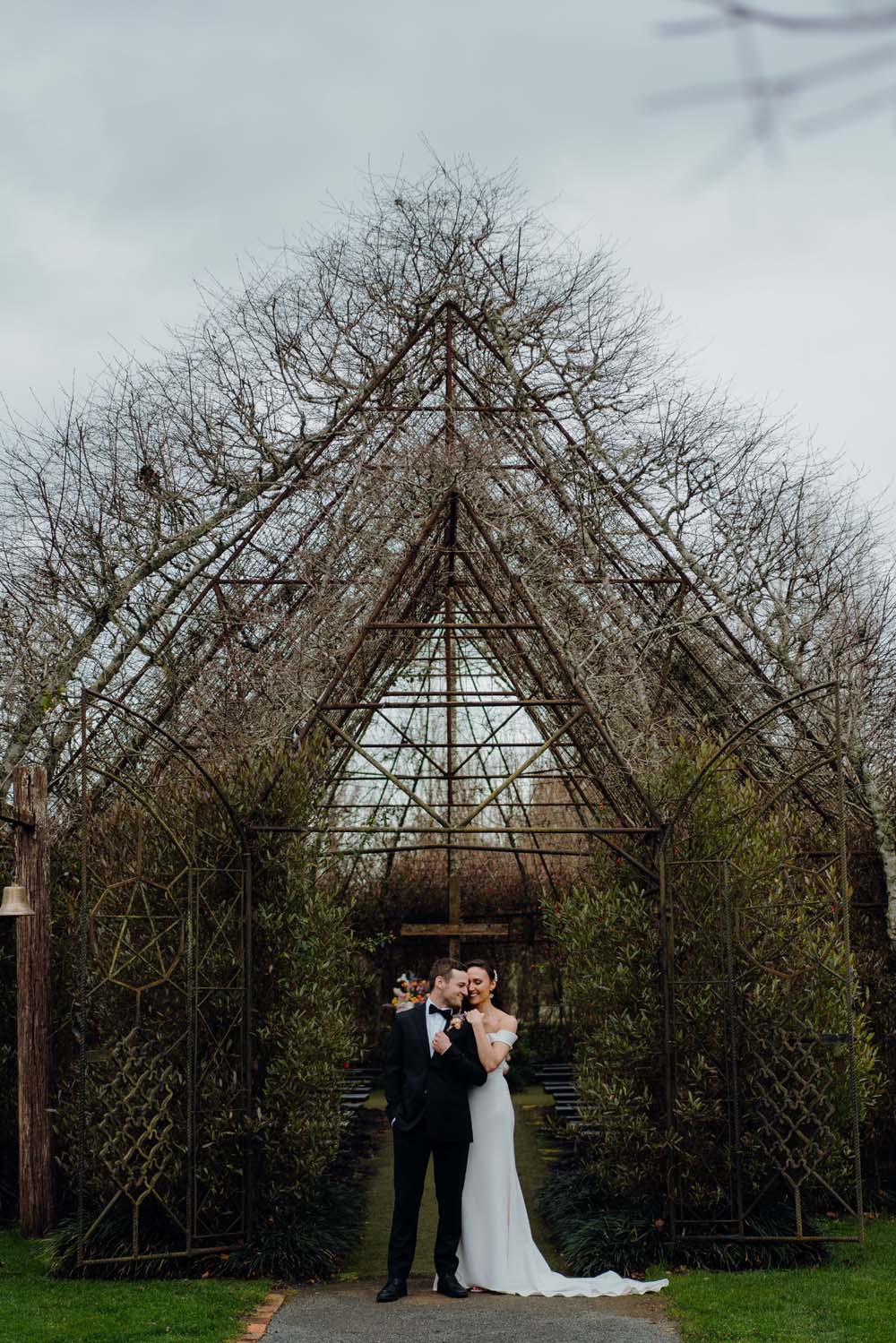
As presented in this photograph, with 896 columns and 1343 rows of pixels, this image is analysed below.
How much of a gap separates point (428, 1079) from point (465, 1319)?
1.05 meters

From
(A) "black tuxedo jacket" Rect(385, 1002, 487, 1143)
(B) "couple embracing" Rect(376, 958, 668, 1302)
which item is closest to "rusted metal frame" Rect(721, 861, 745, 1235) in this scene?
(B) "couple embracing" Rect(376, 958, 668, 1302)

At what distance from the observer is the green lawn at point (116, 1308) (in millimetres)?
5680

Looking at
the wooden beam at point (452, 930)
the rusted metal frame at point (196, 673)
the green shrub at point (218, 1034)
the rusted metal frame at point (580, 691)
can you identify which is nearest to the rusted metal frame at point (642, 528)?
the rusted metal frame at point (196, 673)

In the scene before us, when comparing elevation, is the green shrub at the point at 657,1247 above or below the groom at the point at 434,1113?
below

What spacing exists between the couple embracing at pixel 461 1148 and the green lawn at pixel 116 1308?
791mm

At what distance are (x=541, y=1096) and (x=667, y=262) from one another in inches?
523

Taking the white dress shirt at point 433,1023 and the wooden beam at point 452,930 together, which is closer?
the white dress shirt at point 433,1023

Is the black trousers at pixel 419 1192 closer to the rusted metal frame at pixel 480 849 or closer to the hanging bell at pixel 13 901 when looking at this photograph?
the rusted metal frame at pixel 480 849

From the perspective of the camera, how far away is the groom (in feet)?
20.6

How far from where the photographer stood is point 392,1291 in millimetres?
6305

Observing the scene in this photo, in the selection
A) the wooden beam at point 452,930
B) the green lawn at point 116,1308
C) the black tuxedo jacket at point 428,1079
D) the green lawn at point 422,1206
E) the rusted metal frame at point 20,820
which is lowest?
the green lawn at point 422,1206

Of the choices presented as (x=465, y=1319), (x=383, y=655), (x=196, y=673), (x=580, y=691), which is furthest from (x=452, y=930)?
(x=465, y=1319)

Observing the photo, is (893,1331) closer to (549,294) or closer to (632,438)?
(632,438)

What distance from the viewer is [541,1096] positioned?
44.8 feet
